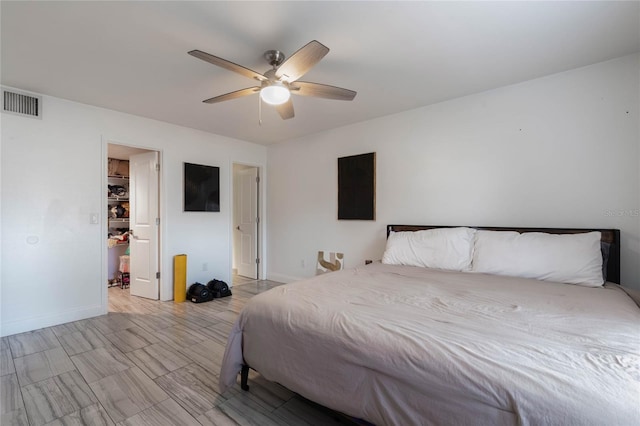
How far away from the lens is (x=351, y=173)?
3.95m

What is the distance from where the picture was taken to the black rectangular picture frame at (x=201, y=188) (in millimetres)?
4090

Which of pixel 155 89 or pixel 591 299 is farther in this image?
pixel 155 89

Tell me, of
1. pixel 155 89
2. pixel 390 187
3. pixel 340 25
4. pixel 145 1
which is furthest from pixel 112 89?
pixel 390 187

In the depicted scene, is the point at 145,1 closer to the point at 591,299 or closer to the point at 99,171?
the point at 99,171

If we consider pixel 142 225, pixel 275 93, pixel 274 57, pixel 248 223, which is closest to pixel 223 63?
pixel 275 93

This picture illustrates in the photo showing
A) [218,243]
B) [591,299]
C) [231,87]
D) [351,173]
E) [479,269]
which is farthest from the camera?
[218,243]

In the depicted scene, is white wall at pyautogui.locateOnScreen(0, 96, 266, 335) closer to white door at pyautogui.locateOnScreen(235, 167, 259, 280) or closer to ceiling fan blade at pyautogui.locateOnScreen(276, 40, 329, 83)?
white door at pyautogui.locateOnScreen(235, 167, 259, 280)

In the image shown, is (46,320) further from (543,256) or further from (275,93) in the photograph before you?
(543,256)

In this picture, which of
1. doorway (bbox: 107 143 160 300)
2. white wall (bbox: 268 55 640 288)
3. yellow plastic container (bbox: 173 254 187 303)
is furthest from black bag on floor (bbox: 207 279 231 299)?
white wall (bbox: 268 55 640 288)

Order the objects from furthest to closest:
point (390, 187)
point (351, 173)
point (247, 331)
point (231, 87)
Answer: point (351, 173)
point (390, 187)
point (231, 87)
point (247, 331)

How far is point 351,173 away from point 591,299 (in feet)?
9.14

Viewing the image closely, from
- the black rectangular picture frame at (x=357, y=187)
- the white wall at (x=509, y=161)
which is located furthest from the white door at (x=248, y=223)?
the black rectangular picture frame at (x=357, y=187)

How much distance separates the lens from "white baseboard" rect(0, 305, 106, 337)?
2.77m

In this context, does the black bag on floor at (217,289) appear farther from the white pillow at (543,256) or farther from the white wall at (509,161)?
the white pillow at (543,256)
